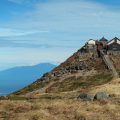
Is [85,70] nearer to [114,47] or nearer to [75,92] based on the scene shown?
[114,47]

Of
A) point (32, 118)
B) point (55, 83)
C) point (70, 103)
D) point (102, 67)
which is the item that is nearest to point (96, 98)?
point (70, 103)

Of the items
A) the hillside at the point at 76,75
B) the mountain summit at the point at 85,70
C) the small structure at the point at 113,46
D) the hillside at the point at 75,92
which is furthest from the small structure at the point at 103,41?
the hillside at the point at 76,75

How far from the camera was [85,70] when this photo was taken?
410 ft

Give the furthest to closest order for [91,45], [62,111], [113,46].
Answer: [91,45]
[113,46]
[62,111]

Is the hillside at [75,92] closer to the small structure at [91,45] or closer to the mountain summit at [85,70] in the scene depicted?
the mountain summit at [85,70]

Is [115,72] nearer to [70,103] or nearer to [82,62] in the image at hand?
[82,62]

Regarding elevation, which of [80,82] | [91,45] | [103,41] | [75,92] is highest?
[103,41]

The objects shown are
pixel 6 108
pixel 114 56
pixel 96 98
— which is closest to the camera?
pixel 6 108

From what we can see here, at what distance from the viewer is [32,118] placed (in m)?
32.2

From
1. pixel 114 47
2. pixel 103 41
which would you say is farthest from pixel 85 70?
pixel 103 41

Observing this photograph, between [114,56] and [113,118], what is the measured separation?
106 metres

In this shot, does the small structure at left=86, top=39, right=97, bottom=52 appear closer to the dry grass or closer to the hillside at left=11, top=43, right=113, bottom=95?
the hillside at left=11, top=43, right=113, bottom=95

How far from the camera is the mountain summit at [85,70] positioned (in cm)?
11288

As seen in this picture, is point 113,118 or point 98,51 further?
point 98,51
